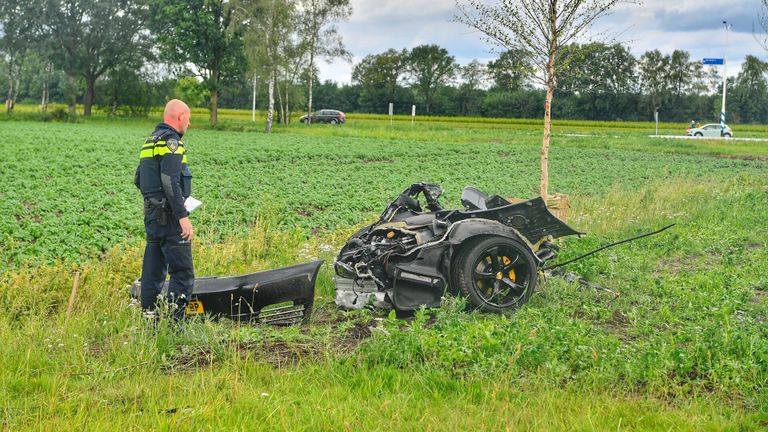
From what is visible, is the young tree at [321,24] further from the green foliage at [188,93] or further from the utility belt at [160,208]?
the utility belt at [160,208]

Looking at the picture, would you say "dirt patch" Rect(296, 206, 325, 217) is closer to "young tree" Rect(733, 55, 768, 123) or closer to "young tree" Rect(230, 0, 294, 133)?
"young tree" Rect(230, 0, 294, 133)

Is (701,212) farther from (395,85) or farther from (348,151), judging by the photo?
(395,85)

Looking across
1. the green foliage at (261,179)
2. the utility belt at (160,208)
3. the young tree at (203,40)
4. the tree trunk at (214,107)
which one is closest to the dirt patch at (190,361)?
the utility belt at (160,208)

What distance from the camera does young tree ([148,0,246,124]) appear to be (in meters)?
54.3

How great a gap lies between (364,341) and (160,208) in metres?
2.33

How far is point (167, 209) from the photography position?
6754mm

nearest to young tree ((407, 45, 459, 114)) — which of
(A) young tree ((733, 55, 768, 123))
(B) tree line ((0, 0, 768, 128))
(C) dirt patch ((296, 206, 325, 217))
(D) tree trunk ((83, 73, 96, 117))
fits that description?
(B) tree line ((0, 0, 768, 128))

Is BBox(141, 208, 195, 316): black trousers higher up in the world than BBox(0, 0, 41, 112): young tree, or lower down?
lower down

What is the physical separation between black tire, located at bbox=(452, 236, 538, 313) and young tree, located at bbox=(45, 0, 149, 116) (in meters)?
54.9

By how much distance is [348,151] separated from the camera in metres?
30.9

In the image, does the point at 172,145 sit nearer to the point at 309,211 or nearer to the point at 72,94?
the point at 309,211

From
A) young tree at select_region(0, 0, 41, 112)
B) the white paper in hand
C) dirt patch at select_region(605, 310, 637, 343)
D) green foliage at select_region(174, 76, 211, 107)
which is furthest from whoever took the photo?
green foliage at select_region(174, 76, 211, 107)

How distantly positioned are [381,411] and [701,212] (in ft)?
38.9

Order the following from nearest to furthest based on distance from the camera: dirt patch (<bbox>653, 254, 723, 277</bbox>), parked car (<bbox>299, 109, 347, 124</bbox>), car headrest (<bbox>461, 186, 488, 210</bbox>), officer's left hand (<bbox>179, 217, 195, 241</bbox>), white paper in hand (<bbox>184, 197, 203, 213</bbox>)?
officer's left hand (<bbox>179, 217, 195, 241</bbox>) → white paper in hand (<bbox>184, 197, 203, 213</bbox>) → car headrest (<bbox>461, 186, 488, 210</bbox>) → dirt patch (<bbox>653, 254, 723, 277</bbox>) → parked car (<bbox>299, 109, 347, 124</bbox>)
